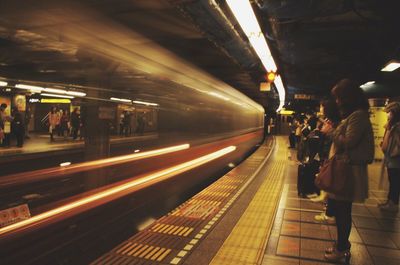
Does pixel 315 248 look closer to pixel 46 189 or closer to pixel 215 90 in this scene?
pixel 46 189

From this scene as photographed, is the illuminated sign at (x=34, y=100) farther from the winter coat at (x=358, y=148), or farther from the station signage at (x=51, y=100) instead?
the winter coat at (x=358, y=148)

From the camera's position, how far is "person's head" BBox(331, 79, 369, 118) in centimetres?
351

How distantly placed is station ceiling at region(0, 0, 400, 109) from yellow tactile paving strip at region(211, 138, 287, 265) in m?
2.09

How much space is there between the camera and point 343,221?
3490 millimetres

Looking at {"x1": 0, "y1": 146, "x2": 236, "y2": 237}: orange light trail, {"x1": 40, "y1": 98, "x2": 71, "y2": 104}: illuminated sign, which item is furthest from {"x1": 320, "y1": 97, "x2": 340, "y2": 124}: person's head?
{"x1": 40, "y1": 98, "x2": 71, "y2": 104}: illuminated sign

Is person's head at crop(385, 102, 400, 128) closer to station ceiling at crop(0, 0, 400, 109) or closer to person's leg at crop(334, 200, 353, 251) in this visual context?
station ceiling at crop(0, 0, 400, 109)

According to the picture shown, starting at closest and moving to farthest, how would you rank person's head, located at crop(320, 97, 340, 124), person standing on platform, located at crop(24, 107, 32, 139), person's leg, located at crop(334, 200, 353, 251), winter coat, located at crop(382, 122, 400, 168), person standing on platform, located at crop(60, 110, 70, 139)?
1. person standing on platform, located at crop(24, 107, 32, 139)
2. person standing on platform, located at crop(60, 110, 70, 139)
3. person's leg, located at crop(334, 200, 353, 251)
4. person's head, located at crop(320, 97, 340, 124)
5. winter coat, located at crop(382, 122, 400, 168)

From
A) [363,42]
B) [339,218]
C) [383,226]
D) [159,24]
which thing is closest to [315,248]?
[339,218]

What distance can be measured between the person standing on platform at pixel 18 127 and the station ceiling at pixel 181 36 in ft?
0.86

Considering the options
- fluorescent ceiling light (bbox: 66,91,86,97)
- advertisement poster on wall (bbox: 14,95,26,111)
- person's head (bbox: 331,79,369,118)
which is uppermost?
person's head (bbox: 331,79,369,118)

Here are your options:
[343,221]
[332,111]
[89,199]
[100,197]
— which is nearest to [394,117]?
[332,111]

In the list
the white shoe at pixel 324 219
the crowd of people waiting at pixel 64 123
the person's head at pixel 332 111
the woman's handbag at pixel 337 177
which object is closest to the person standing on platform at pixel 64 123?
the crowd of people waiting at pixel 64 123

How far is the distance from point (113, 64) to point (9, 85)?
128 cm

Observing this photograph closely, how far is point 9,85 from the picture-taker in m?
2.37
